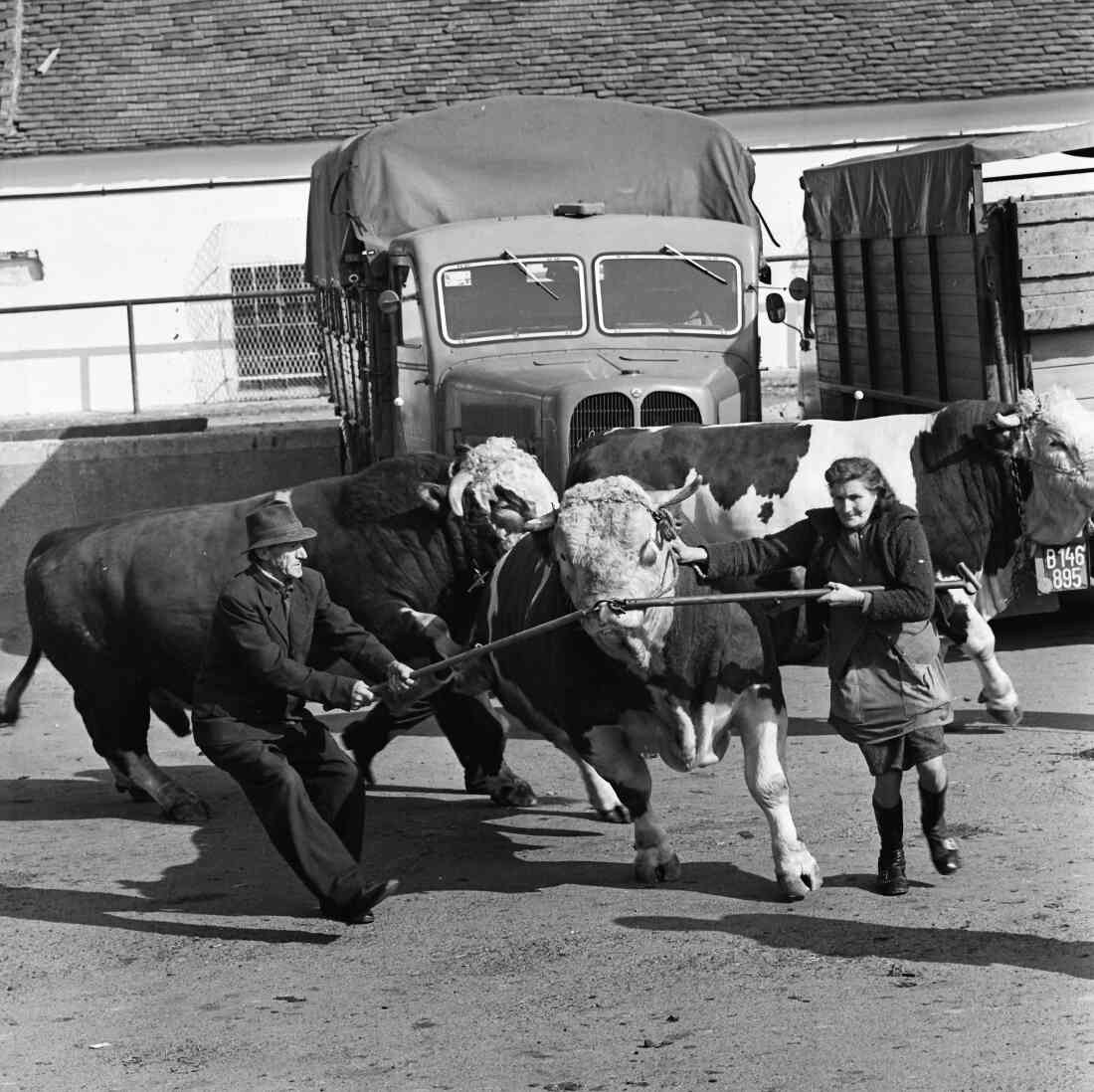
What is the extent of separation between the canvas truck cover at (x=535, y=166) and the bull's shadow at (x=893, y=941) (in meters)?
7.55

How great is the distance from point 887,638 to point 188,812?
3.80 meters

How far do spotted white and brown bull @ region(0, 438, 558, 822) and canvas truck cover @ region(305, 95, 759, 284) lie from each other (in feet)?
14.4

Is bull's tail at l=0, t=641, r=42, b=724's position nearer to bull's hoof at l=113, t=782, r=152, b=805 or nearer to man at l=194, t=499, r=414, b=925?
bull's hoof at l=113, t=782, r=152, b=805

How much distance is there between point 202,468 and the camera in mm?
15750

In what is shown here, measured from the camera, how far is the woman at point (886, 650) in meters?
6.83

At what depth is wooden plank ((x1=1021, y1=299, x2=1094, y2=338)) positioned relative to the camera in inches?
435

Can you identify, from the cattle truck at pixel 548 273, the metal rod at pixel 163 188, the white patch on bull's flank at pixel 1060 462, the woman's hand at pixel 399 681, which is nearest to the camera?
the woman's hand at pixel 399 681

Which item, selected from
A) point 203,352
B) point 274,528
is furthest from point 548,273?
point 203,352

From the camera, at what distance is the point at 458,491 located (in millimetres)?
9008

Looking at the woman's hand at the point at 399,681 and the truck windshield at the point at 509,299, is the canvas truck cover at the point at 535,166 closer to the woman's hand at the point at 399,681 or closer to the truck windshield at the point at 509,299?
the truck windshield at the point at 509,299

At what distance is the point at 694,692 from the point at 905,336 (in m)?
6.62

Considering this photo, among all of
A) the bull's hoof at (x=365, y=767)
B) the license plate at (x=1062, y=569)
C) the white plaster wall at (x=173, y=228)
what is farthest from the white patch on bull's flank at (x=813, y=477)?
the white plaster wall at (x=173, y=228)

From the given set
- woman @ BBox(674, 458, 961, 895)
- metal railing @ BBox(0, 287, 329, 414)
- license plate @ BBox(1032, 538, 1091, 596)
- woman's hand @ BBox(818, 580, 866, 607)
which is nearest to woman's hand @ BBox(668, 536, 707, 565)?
woman @ BBox(674, 458, 961, 895)

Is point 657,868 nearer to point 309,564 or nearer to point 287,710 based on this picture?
point 287,710
